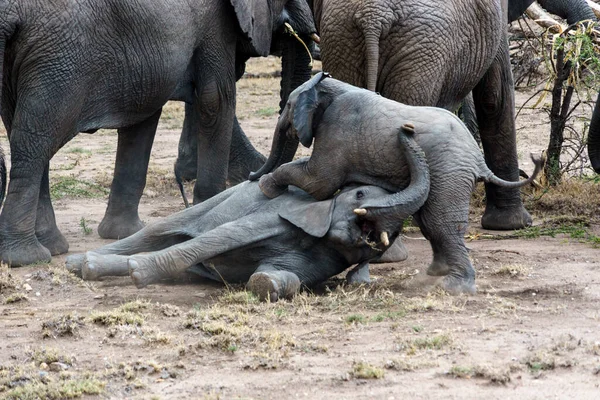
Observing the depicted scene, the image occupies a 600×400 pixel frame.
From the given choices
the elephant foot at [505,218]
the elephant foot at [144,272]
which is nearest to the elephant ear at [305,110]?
the elephant foot at [144,272]

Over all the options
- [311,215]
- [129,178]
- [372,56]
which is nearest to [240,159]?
[129,178]

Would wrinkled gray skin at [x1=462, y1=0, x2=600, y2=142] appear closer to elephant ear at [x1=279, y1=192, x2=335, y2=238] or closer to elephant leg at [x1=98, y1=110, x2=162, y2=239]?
elephant leg at [x1=98, y1=110, x2=162, y2=239]

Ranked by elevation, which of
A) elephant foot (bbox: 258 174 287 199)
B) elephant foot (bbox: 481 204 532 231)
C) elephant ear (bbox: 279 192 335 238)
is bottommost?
elephant foot (bbox: 481 204 532 231)

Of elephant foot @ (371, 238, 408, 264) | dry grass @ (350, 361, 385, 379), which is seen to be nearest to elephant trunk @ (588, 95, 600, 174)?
elephant foot @ (371, 238, 408, 264)

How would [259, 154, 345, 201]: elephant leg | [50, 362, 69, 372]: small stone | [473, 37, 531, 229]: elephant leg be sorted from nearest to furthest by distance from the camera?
[50, 362, 69, 372]: small stone, [259, 154, 345, 201]: elephant leg, [473, 37, 531, 229]: elephant leg

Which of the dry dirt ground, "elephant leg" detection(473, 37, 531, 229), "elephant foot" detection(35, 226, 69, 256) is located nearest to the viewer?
the dry dirt ground

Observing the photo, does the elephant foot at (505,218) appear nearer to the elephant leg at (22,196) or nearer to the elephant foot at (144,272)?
the elephant foot at (144,272)

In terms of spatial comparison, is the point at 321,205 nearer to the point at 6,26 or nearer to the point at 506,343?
the point at 506,343

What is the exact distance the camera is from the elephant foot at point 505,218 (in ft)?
23.7

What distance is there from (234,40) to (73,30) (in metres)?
1.47

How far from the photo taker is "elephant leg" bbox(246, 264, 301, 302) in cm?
509

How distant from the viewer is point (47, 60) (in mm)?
5855

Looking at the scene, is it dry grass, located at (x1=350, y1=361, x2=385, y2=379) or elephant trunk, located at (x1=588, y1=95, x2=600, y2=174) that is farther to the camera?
elephant trunk, located at (x1=588, y1=95, x2=600, y2=174)

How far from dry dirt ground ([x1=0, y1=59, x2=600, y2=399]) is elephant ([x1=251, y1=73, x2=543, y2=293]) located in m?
0.25
